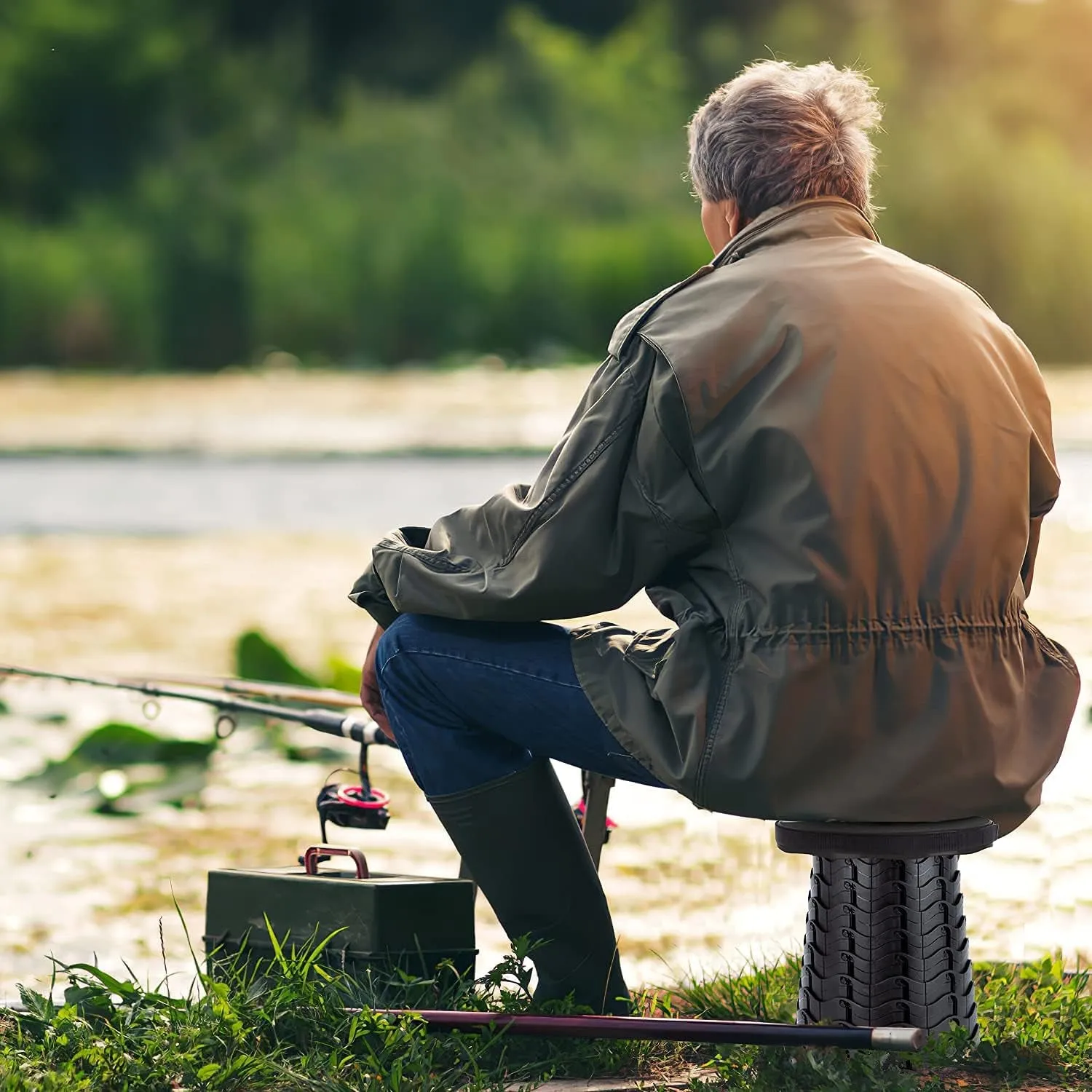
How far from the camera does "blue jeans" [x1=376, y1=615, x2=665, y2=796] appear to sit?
9.34ft

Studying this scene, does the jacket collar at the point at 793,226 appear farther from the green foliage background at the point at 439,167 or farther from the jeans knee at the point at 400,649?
the green foliage background at the point at 439,167

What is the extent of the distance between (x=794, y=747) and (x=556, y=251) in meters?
23.2

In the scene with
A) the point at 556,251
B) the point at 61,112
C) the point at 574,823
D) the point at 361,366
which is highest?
the point at 61,112

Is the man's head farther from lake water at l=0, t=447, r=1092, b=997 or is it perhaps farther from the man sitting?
lake water at l=0, t=447, r=1092, b=997

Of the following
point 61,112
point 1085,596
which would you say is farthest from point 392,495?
point 61,112

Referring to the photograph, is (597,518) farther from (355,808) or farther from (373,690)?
(355,808)

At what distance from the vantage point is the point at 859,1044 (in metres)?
2.68

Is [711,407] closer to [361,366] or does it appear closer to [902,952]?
[902,952]

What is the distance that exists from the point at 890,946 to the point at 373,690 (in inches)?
32.8

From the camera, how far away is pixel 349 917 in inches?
121

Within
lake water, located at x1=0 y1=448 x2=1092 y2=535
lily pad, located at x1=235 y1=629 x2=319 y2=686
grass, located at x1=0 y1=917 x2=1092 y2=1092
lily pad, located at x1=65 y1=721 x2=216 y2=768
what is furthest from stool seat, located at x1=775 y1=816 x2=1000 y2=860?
lake water, located at x1=0 y1=448 x2=1092 y2=535

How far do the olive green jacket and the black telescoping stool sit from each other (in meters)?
0.20

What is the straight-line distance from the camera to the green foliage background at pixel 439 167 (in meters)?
23.8

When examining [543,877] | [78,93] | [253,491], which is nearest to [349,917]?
[543,877]
